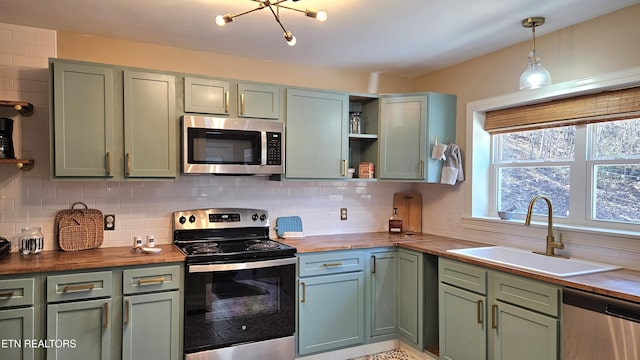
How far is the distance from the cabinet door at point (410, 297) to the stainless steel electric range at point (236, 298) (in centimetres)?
94

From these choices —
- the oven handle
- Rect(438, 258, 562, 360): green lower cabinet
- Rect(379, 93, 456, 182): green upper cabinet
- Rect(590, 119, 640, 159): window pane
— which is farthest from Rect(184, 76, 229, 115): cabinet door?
Rect(590, 119, 640, 159): window pane

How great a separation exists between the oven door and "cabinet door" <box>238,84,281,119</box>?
112cm

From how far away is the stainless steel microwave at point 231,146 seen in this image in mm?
2793

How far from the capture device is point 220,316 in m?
2.64

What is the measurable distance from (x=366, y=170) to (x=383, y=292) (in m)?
1.05

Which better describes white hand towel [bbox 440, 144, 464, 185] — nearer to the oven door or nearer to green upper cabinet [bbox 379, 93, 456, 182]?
green upper cabinet [bbox 379, 93, 456, 182]

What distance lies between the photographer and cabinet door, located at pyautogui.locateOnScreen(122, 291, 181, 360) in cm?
243

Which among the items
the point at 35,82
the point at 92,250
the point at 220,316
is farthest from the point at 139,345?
the point at 35,82

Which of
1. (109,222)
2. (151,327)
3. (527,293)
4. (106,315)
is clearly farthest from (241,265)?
(527,293)

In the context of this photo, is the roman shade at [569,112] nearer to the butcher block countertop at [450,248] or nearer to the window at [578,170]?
the window at [578,170]

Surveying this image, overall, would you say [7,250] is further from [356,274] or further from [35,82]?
[356,274]

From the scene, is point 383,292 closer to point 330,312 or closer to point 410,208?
point 330,312

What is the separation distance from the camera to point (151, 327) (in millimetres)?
2486

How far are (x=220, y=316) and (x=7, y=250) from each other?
143 cm
